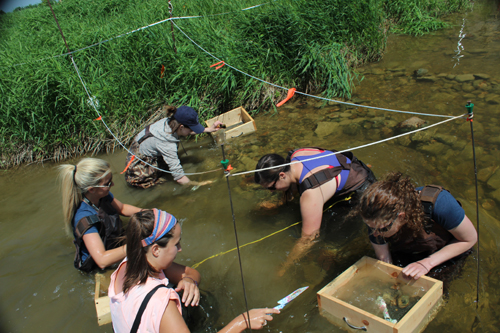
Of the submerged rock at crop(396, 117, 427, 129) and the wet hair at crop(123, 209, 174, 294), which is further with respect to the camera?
the submerged rock at crop(396, 117, 427, 129)

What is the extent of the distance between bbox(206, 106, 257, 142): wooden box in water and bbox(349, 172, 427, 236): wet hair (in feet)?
11.9

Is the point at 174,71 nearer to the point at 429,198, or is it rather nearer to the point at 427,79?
the point at 427,79

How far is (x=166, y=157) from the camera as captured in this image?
15.0ft

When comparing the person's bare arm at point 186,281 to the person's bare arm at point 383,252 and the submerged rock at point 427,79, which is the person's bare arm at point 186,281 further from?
the submerged rock at point 427,79

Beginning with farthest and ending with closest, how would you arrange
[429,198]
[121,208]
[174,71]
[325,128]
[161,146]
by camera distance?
[174,71] → [325,128] → [161,146] → [121,208] → [429,198]

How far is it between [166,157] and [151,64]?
2626 mm

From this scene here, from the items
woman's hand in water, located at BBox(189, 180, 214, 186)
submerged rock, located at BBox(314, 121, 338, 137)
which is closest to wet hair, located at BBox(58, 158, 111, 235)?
woman's hand in water, located at BBox(189, 180, 214, 186)

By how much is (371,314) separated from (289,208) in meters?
1.97

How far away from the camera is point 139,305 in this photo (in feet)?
6.15

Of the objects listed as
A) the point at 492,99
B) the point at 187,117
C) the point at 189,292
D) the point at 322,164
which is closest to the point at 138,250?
the point at 189,292

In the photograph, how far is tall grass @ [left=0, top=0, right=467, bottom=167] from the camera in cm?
609

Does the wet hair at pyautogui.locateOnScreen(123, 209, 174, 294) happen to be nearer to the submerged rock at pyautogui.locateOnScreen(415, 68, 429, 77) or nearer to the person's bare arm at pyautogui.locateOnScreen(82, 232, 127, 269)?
the person's bare arm at pyautogui.locateOnScreen(82, 232, 127, 269)

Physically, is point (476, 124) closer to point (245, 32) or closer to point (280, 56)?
point (280, 56)

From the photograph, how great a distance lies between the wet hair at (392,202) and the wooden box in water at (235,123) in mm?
3624
